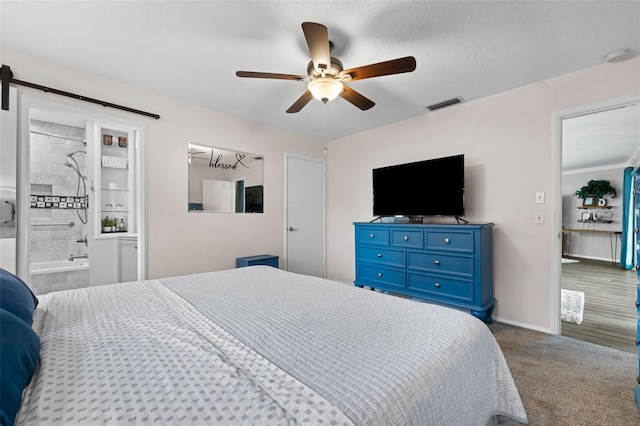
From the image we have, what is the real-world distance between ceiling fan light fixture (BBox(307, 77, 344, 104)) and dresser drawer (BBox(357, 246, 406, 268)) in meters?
1.98

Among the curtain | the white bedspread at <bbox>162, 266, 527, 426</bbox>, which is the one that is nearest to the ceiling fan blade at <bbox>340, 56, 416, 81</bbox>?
the white bedspread at <bbox>162, 266, 527, 426</bbox>

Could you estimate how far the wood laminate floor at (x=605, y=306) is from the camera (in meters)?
2.58

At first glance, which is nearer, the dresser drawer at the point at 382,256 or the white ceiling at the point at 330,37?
the white ceiling at the point at 330,37

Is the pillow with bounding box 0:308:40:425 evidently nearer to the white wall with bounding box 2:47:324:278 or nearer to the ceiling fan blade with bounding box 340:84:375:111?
the ceiling fan blade with bounding box 340:84:375:111

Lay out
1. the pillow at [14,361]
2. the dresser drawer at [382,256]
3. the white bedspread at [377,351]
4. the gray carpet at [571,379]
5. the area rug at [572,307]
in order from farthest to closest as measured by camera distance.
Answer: the dresser drawer at [382,256], the area rug at [572,307], the gray carpet at [571,379], the white bedspread at [377,351], the pillow at [14,361]

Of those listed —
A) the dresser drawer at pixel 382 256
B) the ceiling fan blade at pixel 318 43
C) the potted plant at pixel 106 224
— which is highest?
the ceiling fan blade at pixel 318 43

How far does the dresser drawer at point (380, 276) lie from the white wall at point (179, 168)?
1.26 m

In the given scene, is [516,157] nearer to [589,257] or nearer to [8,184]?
[8,184]

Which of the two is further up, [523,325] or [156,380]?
[156,380]

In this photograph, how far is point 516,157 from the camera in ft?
9.62

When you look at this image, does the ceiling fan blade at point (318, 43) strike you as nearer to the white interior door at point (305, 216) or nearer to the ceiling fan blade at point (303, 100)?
the ceiling fan blade at point (303, 100)

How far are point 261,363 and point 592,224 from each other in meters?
9.74

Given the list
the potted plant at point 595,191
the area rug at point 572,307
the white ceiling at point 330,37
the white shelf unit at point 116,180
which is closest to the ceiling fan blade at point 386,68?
the white ceiling at point 330,37

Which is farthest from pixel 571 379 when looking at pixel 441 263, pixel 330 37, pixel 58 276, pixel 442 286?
pixel 58 276
